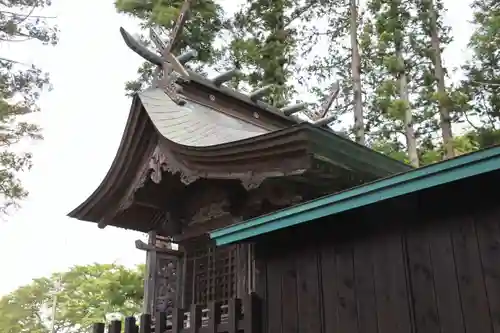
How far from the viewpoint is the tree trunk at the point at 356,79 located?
576 inches

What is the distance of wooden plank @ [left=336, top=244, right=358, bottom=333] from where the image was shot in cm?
357

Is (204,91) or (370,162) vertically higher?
(204,91)

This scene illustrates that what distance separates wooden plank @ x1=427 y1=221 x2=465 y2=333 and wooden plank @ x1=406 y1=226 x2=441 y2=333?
33mm

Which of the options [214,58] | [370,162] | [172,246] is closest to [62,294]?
[214,58]

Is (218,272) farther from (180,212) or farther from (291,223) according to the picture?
(291,223)

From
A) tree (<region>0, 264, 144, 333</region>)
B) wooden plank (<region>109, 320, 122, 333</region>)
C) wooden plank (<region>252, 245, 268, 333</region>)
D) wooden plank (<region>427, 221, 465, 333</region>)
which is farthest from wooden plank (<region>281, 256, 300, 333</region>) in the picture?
tree (<region>0, 264, 144, 333</region>)

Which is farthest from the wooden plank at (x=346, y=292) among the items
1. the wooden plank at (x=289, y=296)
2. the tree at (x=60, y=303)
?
the tree at (x=60, y=303)

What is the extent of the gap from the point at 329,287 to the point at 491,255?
117 centimetres

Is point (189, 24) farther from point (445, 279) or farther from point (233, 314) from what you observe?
point (445, 279)

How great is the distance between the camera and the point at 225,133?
5.92 meters

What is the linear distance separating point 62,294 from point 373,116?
17.3 m

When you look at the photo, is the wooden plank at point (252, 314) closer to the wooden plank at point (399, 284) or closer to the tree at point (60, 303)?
the wooden plank at point (399, 284)

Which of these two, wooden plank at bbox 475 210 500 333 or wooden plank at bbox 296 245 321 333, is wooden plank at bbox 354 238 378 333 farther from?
wooden plank at bbox 475 210 500 333

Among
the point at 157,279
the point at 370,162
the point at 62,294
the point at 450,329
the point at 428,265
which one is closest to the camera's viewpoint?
the point at 450,329
